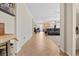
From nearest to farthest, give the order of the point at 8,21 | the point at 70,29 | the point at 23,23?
the point at 8,21 < the point at 23,23 < the point at 70,29

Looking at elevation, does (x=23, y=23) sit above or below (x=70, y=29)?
above

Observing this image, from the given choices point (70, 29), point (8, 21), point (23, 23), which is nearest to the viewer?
point (8, 21)

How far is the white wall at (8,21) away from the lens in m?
2.03

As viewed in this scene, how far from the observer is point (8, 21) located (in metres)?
2.17

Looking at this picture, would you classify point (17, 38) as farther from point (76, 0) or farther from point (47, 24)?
point (76, 0)

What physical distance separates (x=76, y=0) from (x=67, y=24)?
1.69m

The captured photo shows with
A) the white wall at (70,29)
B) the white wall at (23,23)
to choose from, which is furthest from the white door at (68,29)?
the white wall at (23,23)

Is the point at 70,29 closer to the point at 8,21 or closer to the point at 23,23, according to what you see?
the point at 23,23

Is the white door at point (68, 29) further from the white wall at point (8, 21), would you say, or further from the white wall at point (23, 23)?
the white wall at point (8, 21)

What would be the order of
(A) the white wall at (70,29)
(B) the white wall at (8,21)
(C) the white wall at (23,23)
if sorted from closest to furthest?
1. (B) the white wall at (8,21)
2. (C) the white wall at (23,23)
3. (A) the white wall at (70,29)

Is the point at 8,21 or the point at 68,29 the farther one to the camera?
the point at 68,29

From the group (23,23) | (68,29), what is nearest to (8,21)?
(23,23)

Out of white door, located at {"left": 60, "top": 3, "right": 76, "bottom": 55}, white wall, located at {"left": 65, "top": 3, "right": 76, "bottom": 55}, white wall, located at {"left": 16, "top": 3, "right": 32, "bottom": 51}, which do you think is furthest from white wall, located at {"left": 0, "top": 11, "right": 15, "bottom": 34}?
white wall, located at {"left": 65, "top": 3, "right": 76, "bottom": 55}

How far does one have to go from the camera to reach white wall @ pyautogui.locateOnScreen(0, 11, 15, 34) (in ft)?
6.66
